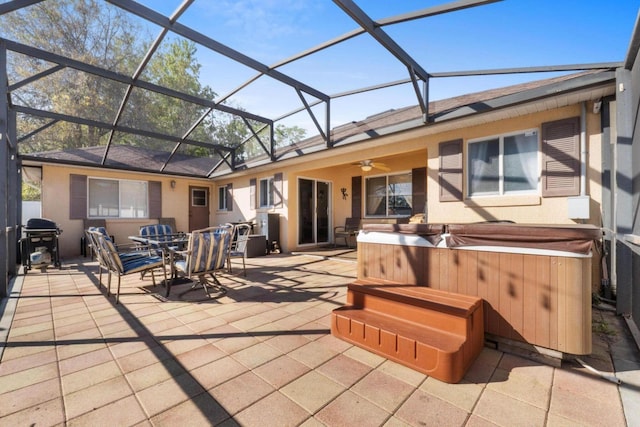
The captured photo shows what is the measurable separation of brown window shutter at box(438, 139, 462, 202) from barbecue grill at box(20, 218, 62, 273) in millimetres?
8015

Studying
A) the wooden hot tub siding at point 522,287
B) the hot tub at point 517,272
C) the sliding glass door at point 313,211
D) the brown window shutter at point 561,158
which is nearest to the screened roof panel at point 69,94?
the sliding glass door at point 313,211

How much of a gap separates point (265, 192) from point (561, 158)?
7433mm

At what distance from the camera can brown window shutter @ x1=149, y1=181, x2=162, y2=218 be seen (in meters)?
9.32

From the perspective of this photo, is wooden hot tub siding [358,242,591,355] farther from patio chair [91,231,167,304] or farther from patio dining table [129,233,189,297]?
patio chair [91,231,167,304]

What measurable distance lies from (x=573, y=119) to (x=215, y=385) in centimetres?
506

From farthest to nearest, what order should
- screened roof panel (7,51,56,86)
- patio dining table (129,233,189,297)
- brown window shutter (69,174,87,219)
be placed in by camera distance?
screened roof panel (7,51,56,86) → brown window shutter (69,174,87,219) → patio dining table (129,233,189,297)

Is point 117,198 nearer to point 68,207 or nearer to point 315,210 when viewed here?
point 68,207

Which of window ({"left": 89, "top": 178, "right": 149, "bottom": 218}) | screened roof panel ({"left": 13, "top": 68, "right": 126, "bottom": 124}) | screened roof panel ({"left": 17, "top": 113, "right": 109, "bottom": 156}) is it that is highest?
screened roof panel ({"left": 13, "top": 68, "right": 126, "bottom": 124})

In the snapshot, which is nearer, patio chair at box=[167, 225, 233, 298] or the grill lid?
patio chair at box=[167, 225, 233, 298]

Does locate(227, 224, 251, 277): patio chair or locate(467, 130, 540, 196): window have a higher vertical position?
locate(467, 130, 540, 196): window

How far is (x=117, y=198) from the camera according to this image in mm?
8891

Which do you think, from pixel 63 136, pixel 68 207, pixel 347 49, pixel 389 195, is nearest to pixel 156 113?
pixel 63 136

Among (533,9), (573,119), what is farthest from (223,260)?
(533,9)

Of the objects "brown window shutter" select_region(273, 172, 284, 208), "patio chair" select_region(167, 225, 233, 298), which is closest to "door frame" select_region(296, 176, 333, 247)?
"brown window shutter" select_region(273, 172, 284, 208)
